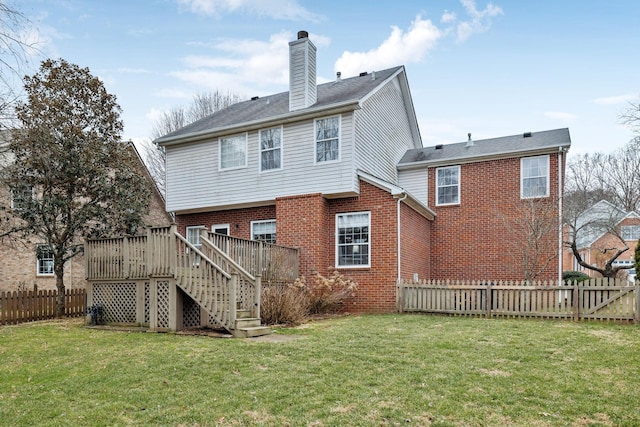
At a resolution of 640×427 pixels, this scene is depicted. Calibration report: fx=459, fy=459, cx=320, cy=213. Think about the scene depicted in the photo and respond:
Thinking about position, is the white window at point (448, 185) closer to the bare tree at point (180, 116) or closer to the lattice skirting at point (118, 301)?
the lattice skirting at point (118, 301)

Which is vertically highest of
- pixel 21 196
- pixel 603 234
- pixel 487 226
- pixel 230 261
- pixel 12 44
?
pixel 12 44

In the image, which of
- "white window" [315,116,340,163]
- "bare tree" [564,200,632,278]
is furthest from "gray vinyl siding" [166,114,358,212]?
"bare tree" [564,200,632,278]

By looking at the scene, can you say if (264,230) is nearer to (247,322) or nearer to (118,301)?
(118,301)

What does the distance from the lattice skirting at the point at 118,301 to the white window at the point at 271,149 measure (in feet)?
20.2

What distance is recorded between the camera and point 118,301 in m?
11.6

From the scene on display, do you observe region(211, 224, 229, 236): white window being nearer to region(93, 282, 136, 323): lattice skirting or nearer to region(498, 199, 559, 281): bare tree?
region(93, 282, 136, 323): lattice skirting

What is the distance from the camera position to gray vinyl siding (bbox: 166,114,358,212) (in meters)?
14.3

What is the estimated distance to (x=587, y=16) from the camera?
42.5 feet

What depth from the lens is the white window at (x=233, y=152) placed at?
16.1 metres

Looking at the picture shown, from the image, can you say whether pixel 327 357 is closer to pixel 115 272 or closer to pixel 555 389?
pixel 555 389

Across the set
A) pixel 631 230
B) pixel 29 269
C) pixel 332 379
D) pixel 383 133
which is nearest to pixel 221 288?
pixel 332 379

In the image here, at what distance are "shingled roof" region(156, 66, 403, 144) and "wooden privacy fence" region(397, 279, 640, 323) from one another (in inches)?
241

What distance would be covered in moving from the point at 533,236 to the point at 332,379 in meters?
11.8

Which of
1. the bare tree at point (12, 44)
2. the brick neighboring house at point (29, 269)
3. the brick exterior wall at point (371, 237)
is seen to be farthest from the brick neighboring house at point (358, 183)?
the bare tree at point (12, 44)
